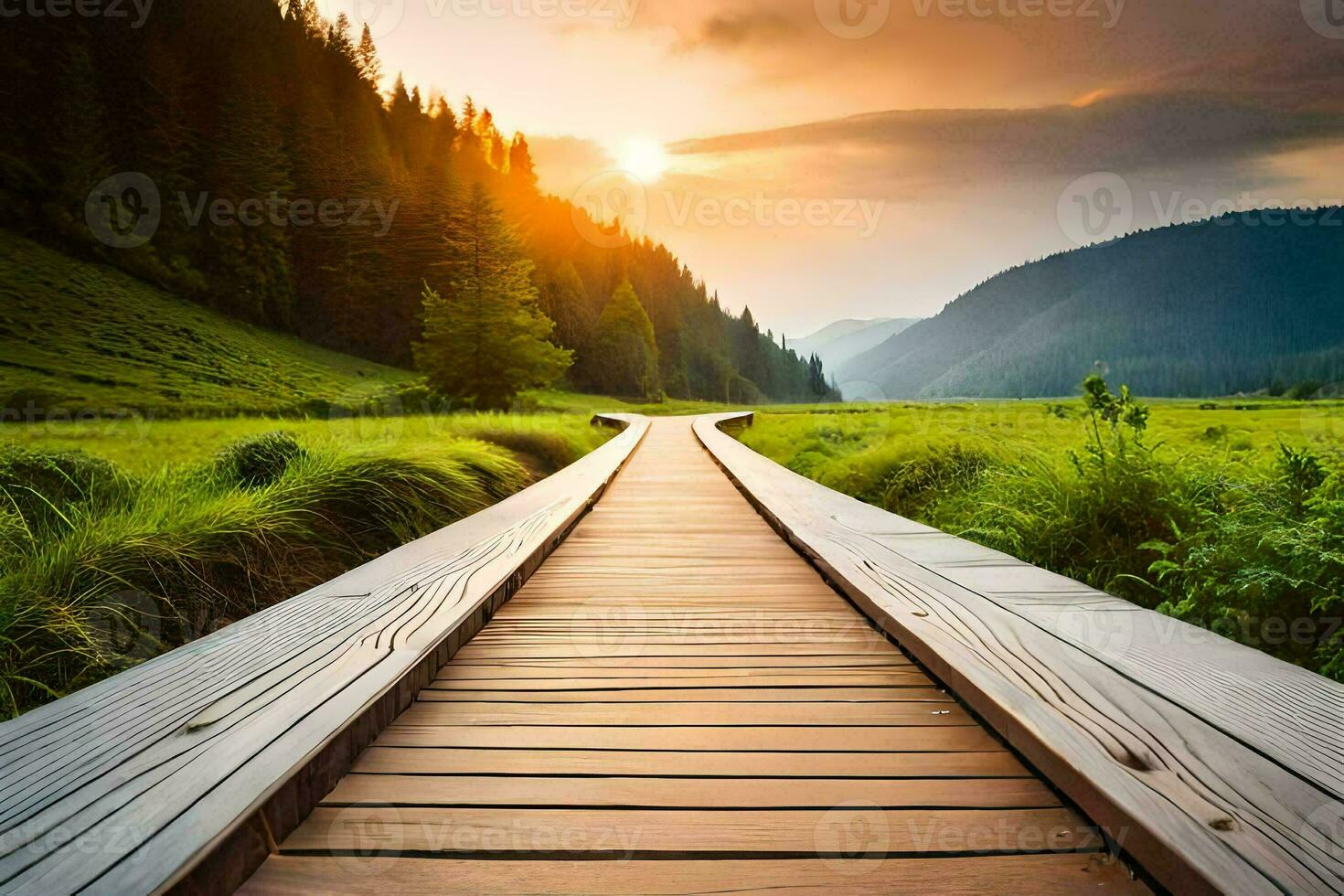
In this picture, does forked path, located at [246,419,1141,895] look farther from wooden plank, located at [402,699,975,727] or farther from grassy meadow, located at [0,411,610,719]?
grassy meadow, located at [0,411,610,719]

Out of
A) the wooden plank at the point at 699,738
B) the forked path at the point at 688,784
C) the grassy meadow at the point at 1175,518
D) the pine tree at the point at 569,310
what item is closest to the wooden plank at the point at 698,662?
the forked path at the point at 688,784

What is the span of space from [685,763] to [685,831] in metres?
0.27

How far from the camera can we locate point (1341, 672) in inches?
89.4

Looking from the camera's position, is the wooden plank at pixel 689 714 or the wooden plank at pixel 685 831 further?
the wooden plank at pixel 689 714

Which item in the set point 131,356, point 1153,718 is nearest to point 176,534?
point 1153,718

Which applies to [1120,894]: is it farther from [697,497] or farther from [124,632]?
[697,497]

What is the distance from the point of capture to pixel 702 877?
4.24 ft

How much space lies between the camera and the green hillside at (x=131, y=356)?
19484 millimetres

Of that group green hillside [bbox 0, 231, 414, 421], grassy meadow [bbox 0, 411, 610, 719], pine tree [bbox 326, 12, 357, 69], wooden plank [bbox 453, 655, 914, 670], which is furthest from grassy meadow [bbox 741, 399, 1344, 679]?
pine tree [bbox 326, 12, 357, 69]

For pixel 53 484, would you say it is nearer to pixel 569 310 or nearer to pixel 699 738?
pixel 699 738

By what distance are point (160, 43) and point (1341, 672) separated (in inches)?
2356

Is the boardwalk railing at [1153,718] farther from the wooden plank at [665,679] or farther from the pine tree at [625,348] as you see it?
the pine tree at [625,348]

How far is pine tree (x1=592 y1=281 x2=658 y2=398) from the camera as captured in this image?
2215 inches

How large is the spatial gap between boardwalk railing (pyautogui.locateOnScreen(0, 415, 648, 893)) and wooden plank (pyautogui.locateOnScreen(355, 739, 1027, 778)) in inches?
7.0
